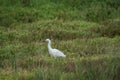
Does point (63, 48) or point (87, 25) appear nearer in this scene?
point (63, 48)

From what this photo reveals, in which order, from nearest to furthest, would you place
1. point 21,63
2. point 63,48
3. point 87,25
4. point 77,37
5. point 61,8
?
point 21,63, point 63,48, point 77,37, point 87,25, point 61,8

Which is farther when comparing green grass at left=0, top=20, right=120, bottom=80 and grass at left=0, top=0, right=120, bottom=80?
grass at left=0, top=0, right=120, bottom=80

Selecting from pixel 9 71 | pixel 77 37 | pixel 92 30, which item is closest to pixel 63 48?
pixel 77 37

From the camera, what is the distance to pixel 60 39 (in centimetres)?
1742

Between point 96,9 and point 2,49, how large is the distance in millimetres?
9401

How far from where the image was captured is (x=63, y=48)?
49.2 ft

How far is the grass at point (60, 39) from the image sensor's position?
7.99m

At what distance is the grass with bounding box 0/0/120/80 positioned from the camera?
314 inches

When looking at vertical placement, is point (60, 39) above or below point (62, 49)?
below

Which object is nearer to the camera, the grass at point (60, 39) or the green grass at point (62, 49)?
the green grass at point (62, 49)

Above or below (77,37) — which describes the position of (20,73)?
above

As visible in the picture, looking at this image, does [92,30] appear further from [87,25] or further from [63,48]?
[63,48]

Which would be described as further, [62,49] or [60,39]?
[60,39]

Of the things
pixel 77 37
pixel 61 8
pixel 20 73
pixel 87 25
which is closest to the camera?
pixel 20 73
